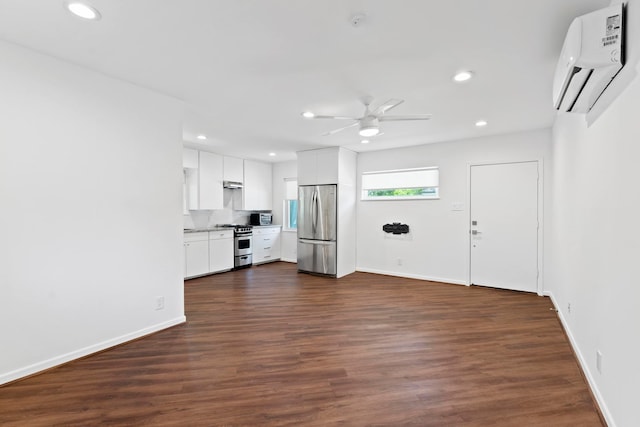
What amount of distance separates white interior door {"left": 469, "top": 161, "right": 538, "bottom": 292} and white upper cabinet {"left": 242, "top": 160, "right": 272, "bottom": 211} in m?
4.81

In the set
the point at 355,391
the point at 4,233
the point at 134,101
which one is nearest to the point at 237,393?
the point at 355,391

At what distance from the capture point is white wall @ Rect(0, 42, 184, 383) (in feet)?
7.15

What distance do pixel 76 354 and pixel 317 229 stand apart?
4002 mm

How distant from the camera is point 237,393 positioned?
2.08 metres

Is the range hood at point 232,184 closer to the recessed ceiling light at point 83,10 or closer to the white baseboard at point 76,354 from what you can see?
the white baseboard at point 76,354

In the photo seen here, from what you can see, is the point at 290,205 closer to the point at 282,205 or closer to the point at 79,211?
the point at 282,205

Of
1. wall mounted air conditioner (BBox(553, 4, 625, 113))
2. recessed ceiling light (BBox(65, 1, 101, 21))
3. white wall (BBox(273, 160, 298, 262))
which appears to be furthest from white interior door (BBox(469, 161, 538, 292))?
recessed ceiling light (BBox(65, 1, 101, 21))

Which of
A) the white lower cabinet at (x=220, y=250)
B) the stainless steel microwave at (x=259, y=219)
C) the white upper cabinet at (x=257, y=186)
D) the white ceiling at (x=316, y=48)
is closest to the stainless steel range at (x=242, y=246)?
the white lower cabinet at (x=220, y=250)

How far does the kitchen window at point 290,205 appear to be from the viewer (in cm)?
740

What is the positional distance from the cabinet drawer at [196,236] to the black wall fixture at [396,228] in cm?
363

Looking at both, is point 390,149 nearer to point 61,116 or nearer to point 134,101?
point 134,101

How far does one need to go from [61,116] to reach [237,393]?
2697 millimetres

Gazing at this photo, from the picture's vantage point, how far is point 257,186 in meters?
7.23

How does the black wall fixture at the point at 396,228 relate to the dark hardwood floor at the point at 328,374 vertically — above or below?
above
